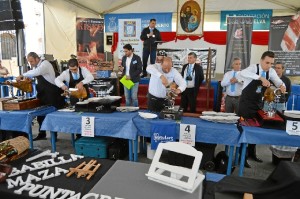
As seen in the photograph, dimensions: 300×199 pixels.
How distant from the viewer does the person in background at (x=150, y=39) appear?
248 inches

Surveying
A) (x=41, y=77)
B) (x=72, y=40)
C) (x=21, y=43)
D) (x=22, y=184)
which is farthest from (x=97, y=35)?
(x=22, y=184)

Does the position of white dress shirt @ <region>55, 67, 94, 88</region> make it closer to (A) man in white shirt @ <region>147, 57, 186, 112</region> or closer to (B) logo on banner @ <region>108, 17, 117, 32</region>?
(A) man in white shirt @ <region>147, 57, 186, 112</region>

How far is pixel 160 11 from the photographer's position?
8094 millimetres

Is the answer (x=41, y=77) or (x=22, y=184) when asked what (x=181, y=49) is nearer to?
(x=41, y=77)

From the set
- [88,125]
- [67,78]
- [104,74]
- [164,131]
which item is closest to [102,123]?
[88,125]

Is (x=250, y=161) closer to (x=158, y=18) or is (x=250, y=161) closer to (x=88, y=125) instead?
(x=88, y=125)

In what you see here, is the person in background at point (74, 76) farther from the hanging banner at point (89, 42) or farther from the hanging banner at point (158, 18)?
the hanging banner at point (158, 18)

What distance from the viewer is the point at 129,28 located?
7160 millimetres

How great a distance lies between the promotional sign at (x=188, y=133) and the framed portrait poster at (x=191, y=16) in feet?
15.4

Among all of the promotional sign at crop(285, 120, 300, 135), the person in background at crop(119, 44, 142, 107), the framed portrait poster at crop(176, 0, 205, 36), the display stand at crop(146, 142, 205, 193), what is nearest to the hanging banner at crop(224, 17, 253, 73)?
the framed portrait poster at crop(176, 0, 205, 36)

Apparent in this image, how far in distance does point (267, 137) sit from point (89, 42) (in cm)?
587

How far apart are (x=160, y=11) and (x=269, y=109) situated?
6.40 meters

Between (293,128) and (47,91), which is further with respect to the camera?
(47,91)

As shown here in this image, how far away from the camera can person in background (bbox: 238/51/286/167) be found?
2744 mm
